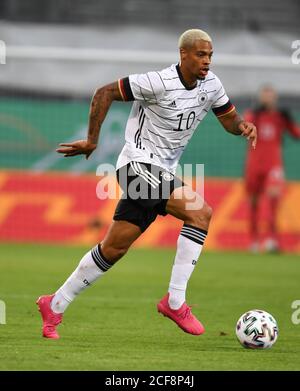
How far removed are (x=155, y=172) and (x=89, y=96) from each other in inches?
439

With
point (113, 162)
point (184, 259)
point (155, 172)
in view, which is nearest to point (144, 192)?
point (155, 172)

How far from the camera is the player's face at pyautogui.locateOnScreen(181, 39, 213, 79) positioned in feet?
26.1

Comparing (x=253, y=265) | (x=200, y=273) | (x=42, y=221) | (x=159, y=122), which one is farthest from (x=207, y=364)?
(x=42, y=221)

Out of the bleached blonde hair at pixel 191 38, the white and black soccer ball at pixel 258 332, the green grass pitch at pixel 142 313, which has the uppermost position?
the bleached blonde hair at pixel 191 38

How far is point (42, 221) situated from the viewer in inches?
672

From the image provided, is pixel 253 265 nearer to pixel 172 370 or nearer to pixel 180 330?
pixel 180 330

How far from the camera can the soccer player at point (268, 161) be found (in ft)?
55.3

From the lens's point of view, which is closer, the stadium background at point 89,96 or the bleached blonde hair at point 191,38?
the bleached blonde hair at point 191,38

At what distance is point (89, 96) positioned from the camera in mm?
18984

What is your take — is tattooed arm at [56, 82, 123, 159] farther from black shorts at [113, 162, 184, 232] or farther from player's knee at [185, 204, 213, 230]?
player's knee at [185, 204, 213, 230]

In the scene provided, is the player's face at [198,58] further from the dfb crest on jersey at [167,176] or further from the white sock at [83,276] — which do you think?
the white sock at [83,276]

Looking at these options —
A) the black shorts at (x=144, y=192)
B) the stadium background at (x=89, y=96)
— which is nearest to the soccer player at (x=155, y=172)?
the black shorts at (x=144, y=192)

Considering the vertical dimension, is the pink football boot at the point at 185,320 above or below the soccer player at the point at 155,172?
below

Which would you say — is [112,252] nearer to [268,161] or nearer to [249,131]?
[249,131]
